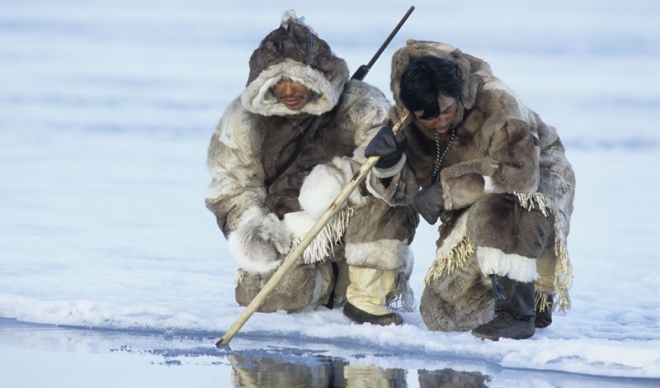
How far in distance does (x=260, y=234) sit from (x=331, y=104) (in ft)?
1.93

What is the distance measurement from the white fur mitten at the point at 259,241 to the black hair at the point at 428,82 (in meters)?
0.94

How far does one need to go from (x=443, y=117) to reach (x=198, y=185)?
15.8ft

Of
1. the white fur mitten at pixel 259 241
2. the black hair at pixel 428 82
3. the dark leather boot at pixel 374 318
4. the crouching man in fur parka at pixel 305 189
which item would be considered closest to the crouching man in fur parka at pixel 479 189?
the black hair at pixel 428 82

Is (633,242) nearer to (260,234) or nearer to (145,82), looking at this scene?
(260,234)

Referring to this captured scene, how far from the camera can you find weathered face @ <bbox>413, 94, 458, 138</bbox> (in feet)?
17.3

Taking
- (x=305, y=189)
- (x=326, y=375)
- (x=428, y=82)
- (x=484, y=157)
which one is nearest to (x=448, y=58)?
(x=428, y=82)

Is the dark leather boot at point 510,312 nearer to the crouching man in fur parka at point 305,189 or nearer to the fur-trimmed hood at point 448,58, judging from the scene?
the crouching man in fur parka at point 305,189

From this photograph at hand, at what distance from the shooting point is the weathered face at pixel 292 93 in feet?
19.1

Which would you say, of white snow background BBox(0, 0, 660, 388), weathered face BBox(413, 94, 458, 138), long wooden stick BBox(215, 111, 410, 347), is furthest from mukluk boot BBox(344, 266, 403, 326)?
weathered face BBox(413, 94, 458, 138)

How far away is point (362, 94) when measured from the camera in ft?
19.6

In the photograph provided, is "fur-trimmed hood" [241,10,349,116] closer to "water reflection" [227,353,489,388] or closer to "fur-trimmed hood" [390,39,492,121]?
"fur-trimmed hood" [390,39,492,121]

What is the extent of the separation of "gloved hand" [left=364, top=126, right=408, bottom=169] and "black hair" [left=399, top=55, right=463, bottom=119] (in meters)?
0.15

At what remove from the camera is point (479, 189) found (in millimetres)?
5324

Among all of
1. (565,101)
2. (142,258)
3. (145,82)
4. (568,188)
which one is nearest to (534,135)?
(568,188)
